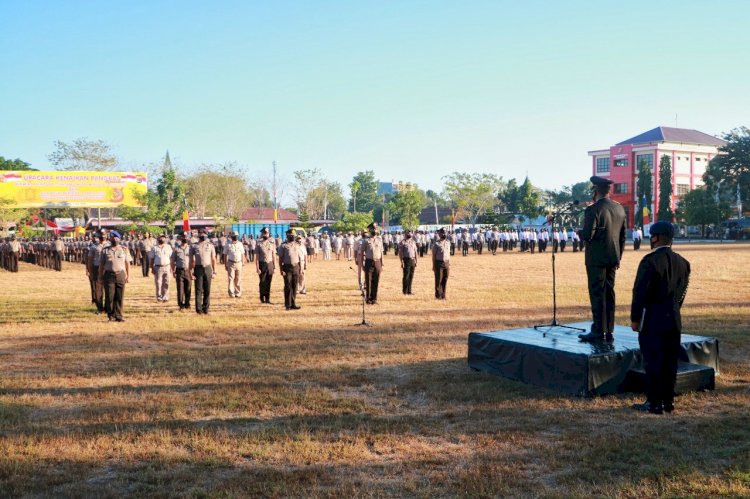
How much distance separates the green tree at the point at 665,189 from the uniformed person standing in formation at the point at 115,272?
73721 millimetres

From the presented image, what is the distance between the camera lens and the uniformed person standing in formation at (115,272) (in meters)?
14.3

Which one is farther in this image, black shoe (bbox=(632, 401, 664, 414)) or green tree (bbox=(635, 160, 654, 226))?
green tree (bbox=(635, 160, 654, 226))

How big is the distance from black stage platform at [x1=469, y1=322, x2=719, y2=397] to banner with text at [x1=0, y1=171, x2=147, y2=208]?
5916 centimetres

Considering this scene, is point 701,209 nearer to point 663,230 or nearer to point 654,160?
point 654,160

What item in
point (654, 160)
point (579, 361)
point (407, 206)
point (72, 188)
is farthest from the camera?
point (654, 160)

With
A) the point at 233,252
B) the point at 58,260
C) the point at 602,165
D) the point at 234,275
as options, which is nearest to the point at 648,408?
the point at 233,252

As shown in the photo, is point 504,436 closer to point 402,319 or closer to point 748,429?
point 748,429

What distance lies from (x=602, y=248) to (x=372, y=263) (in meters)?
9.69

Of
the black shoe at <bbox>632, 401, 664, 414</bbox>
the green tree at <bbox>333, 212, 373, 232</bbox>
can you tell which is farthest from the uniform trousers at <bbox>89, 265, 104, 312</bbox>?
the green tree at <bbox>333, 212, 373, 232</bbox>

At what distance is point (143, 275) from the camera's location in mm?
29156

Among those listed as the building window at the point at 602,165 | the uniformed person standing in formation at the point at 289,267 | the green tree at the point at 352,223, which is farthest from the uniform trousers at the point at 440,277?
the building window at the point at 602,165

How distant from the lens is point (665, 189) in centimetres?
7850

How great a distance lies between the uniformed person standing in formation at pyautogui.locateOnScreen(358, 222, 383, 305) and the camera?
17344mm

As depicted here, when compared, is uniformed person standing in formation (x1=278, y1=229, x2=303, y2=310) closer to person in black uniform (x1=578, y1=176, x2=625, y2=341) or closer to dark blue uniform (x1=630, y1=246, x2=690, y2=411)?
person in black uniform (x1=578, y1=176, x2=625, y2=341)
